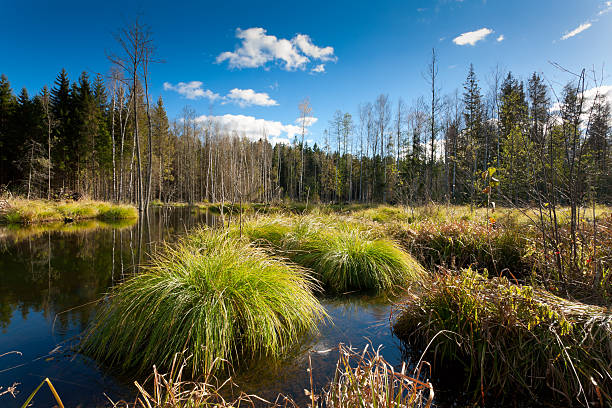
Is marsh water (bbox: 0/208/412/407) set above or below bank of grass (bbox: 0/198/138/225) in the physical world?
below

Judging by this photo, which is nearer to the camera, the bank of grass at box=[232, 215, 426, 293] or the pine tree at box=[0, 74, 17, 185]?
the bank of grass at box=[232, 215, 426, 293]

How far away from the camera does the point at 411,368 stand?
8.43 ft

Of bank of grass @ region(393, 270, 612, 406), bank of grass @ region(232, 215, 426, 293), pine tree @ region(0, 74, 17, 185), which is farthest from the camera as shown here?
pine tree @ region(0, 74, 17, 185)

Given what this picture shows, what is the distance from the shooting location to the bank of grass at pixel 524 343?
1912 millimetres

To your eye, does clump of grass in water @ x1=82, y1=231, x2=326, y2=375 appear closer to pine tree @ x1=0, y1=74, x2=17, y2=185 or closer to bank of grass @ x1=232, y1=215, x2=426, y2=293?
bank of grass @ x1=232, y1=215, x2=426, y2=293

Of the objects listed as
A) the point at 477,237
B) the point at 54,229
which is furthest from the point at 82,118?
the point at 477,237

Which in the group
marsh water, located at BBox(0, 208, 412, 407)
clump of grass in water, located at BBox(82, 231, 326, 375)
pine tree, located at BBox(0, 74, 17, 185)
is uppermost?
pine tree, located at BBox(0, 74, 17, 185)

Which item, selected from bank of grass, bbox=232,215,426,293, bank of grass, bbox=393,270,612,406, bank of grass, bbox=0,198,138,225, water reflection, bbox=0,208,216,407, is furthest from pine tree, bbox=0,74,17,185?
bank of grass, bbox=393,270,612,406

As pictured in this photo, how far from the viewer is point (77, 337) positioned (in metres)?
3.04

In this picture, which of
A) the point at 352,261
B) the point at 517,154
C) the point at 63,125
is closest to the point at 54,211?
the point at 63,125

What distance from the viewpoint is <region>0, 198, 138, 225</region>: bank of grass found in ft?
43.9

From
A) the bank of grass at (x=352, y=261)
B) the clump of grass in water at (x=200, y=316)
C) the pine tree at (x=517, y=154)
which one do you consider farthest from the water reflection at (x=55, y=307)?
the pine tree at (x=517, y=154)

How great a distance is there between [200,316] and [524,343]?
261 cm

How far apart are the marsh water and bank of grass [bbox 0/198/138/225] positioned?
964 cm
